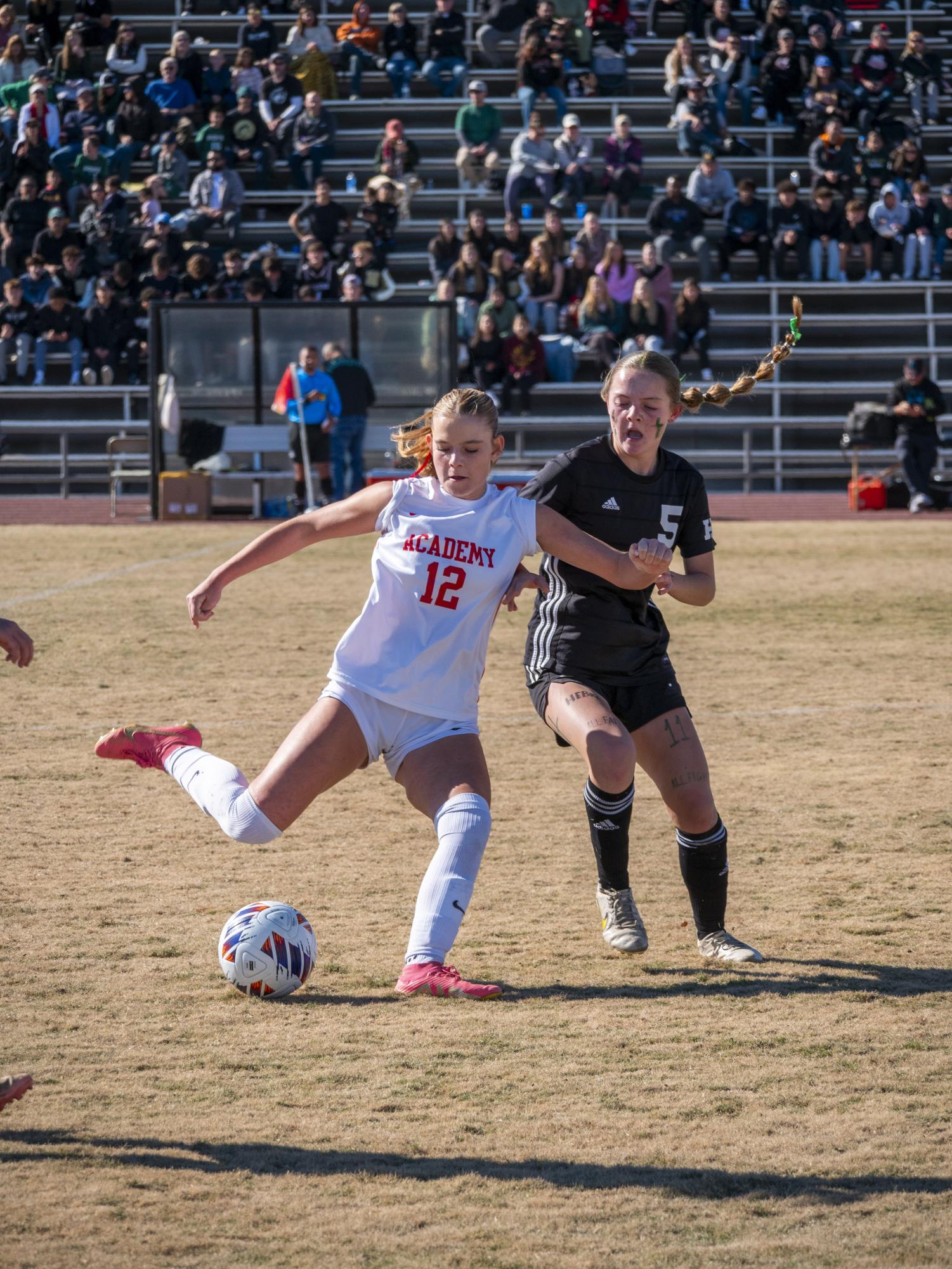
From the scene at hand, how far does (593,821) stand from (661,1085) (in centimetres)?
138

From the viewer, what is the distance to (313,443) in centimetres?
2184

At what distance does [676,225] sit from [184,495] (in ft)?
31.8

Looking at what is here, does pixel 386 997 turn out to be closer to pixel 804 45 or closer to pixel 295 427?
pixel 295 427

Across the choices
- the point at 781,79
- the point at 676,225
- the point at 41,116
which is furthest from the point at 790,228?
the point at 41,116

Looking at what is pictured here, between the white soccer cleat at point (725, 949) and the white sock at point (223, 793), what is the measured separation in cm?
134

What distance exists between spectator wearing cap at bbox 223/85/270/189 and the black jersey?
80.9ft

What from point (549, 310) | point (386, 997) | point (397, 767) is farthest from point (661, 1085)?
point (549, 310)

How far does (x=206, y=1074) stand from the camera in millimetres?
4094

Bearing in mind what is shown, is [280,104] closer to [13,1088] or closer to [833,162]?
[833,162]

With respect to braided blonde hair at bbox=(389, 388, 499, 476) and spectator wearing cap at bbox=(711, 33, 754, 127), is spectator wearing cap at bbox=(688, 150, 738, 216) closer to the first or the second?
spectator wearing cap at bbox=(711, 33, 754, 127)

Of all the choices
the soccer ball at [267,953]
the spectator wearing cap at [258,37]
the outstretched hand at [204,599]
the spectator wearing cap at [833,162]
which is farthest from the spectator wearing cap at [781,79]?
the soccer ball at [267,953]

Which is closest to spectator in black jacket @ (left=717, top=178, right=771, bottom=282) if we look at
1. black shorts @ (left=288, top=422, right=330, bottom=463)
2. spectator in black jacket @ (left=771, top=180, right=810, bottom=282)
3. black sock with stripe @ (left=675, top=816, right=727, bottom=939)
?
spectator in black jacket @ (left=771, top=180, right=810, bottom=282)

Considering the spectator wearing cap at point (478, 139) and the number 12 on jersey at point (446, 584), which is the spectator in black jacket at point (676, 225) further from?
the number 12 on jersey at point (446, 584)

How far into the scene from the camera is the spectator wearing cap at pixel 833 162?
90.7 feet
